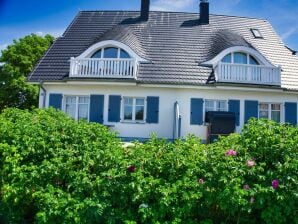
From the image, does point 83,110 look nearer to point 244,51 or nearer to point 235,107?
point 235,107

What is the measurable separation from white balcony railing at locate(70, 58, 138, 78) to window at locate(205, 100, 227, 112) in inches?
149

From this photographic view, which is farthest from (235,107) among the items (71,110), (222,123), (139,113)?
(71,110)

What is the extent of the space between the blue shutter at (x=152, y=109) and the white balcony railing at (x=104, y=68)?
139 centimetres

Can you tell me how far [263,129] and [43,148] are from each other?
10.4ft

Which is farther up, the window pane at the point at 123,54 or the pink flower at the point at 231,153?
the window pane at the point at 123,54

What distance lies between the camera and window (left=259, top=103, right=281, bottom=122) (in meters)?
17.6

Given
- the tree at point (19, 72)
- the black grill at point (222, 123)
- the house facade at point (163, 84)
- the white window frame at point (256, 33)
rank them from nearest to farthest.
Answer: the black grill at point (222, 123) → the house facade at point (163, 84) → the white window frame at point (256, 33) → the tree at point (19, 72)

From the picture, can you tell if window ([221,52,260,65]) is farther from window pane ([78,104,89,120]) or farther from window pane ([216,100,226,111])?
window pane ([78,104,89,120])

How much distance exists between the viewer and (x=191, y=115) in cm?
1658

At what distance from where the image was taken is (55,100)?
56.8 ft

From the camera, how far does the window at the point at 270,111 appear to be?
17578mm

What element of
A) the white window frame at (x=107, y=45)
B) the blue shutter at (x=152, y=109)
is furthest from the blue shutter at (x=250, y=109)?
the white window frame at (x=107, y=45)

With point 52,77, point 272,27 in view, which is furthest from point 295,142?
point 272,27

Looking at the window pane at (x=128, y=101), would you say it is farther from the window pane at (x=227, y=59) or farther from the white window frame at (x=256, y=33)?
the white window frame at (x=256, y=33)
